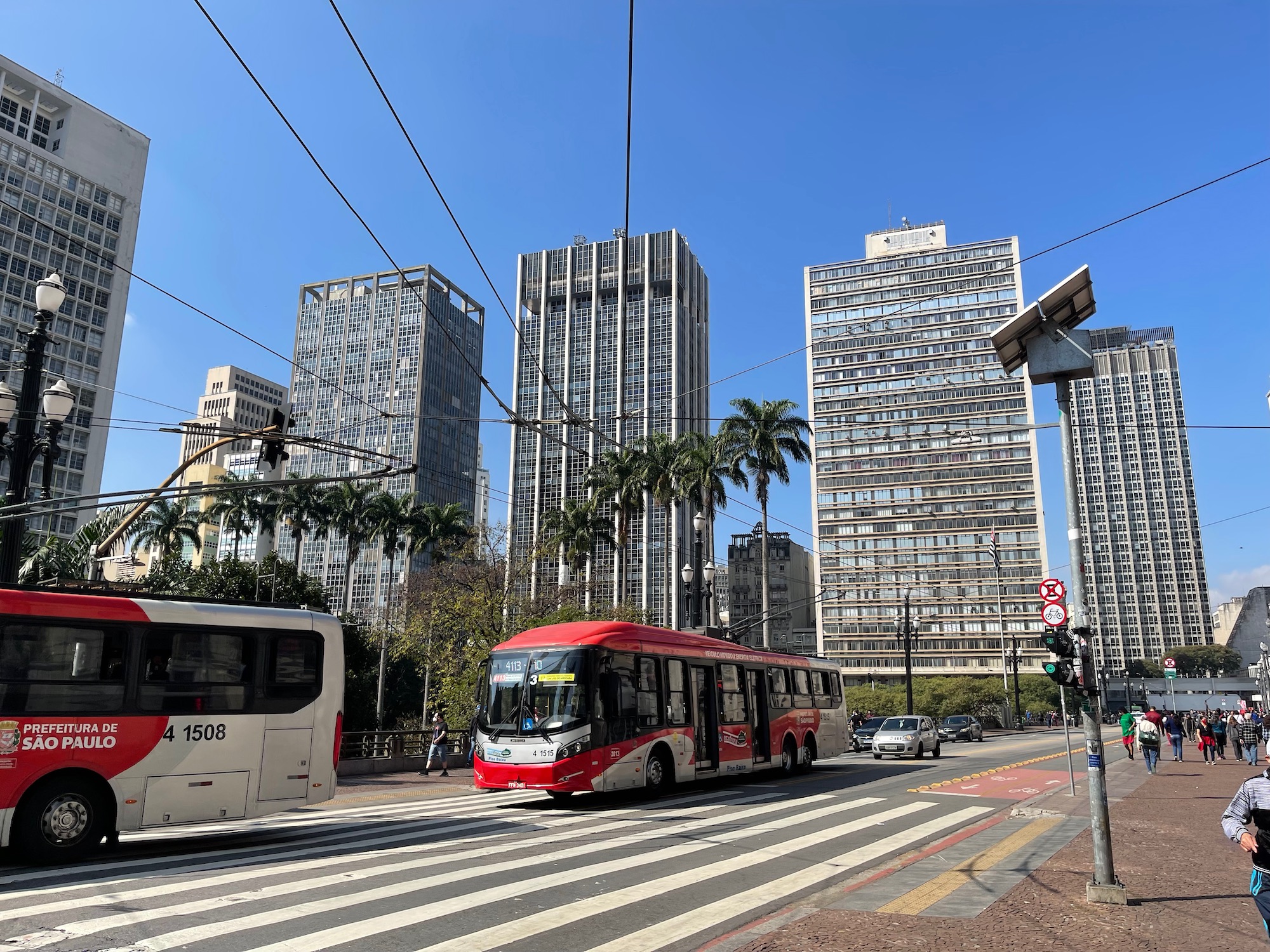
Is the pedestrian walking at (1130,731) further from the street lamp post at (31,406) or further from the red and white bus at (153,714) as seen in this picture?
the street lamp post at (31,406)

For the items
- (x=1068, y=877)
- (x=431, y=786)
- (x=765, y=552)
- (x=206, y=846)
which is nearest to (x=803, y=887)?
(x=1068, y=877)

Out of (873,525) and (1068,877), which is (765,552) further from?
(873,525)

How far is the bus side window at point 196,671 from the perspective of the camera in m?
11.5

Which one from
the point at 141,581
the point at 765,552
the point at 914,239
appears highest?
the point at 914,239

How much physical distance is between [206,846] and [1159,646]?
198 m

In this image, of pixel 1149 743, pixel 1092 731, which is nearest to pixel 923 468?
pixel 1149 743

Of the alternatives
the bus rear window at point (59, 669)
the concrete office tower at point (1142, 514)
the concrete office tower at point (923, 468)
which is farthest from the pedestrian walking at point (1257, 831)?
the concrete office tower at point (1142, 514)

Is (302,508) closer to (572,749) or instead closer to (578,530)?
(578,530)

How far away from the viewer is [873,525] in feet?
396

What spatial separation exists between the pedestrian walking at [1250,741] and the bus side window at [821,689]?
53.8ft

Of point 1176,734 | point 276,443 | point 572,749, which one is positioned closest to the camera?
point 276,443

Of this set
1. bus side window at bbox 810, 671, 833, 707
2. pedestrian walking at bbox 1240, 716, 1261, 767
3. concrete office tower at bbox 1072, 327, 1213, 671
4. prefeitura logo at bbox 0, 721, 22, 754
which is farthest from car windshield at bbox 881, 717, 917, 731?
concrete office tower at bbox 1072, 327, 1213, 671

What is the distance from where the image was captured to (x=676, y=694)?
62.0ft

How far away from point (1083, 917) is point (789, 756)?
54.8 feet
